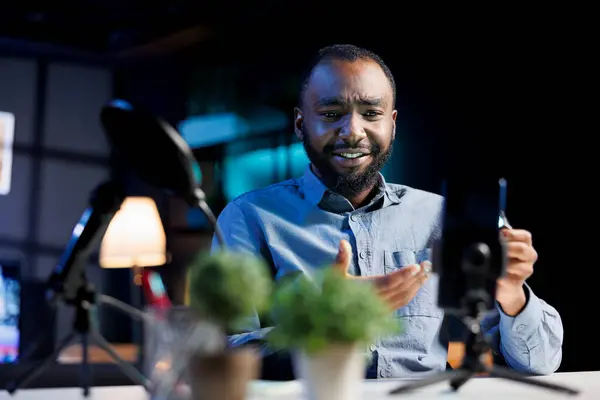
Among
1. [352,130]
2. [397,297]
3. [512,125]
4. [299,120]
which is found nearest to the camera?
[397,297]

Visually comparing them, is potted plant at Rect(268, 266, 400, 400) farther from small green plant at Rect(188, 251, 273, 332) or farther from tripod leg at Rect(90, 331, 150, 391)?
tripod leg at Rect(90, 331, 150, 391)

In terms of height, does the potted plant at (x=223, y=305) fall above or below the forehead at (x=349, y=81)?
below

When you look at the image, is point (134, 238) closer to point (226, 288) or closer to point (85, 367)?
point (85, 367)

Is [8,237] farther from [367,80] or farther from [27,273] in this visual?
[367,80]

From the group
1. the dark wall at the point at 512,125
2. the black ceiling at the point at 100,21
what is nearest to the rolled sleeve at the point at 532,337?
the dark wall at the point at 512,125

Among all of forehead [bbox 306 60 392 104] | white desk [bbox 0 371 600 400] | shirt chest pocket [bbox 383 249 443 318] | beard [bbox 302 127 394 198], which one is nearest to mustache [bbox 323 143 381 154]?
beard [bbox 302 127 394 198]

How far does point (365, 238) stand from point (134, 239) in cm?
233

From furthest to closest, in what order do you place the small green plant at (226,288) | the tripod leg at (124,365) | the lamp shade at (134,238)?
the lamp shade at (134,238) → the tripod leg at (124,365) → the small green plant at (226,288)

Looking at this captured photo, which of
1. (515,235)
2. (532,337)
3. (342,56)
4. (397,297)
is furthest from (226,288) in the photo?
(342,56)

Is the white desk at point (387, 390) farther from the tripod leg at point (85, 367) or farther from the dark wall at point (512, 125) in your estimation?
the dark wall at point (512, 125)

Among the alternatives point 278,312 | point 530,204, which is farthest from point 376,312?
point 530,204

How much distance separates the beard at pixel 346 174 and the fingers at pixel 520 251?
52cm

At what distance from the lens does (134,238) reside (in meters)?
3.73

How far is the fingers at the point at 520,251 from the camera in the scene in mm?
1176
